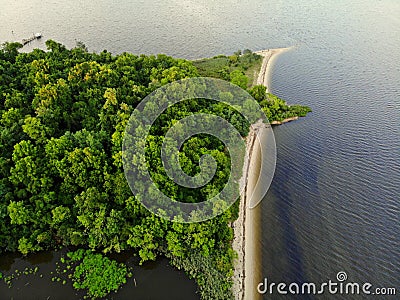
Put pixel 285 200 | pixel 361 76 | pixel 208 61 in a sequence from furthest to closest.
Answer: pixel 208 61, pixel 361 76, pixel 285 200

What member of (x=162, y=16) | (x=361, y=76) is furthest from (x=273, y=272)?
(x=162, y=16)

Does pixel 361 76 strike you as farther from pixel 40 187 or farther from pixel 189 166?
pixel 40 187

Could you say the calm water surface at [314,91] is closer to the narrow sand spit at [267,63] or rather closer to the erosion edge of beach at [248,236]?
the erosion edge of beach at [248,236]

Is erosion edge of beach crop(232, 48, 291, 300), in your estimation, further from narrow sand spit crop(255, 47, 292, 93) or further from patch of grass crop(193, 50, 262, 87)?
patch of grass crop(193, 50, 262, 87)

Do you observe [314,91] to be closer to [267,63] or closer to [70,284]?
[267,63]

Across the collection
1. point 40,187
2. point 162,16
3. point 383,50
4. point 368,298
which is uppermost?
point 162,16

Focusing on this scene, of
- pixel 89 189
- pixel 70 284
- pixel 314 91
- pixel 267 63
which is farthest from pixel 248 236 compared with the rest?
pixel 267 63
